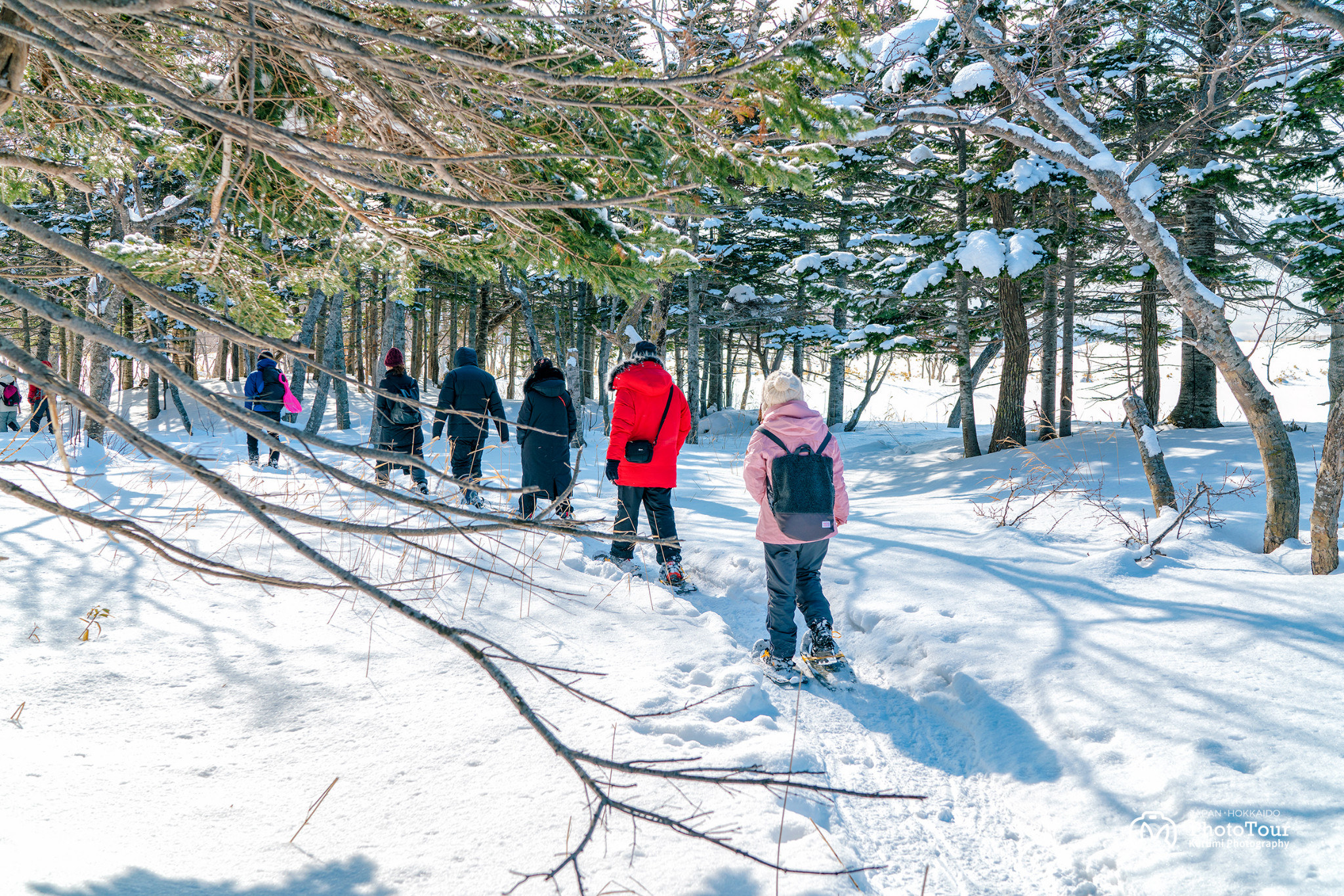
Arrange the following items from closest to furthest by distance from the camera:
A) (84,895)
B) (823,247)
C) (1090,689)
Answer: (84,895), (1090,689), (823,247)

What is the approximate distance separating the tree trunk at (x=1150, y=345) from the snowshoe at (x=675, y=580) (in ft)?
30.1

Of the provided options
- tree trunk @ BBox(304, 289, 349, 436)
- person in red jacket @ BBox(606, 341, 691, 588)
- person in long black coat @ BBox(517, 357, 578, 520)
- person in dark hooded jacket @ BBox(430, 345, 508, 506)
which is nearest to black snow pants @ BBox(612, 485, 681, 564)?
person in red jacket @ BBox(606, 341, 691, 588)

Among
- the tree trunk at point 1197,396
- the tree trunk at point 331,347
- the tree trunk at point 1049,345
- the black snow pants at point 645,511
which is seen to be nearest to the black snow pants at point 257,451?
the tree trunk at point 331,347

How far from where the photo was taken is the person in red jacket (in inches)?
200

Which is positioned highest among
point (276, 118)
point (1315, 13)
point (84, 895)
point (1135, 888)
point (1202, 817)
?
point (1315, 13)

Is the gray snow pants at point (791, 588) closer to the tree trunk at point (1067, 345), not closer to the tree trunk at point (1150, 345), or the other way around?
the tree trunk at point (1067, 345)

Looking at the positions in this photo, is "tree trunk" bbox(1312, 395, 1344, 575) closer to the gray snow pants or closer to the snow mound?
the gray snow pants

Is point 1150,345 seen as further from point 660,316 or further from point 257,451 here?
point 257,451

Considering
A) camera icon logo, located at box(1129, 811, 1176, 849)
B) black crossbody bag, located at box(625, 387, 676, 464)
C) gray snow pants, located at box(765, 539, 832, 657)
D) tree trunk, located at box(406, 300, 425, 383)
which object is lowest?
camera icon logo, located at box(1129, 811, 1176, 849)

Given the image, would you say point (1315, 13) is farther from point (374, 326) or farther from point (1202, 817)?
point (374, 326)

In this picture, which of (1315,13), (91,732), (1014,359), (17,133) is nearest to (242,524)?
(17,133)

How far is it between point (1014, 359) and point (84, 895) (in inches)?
460

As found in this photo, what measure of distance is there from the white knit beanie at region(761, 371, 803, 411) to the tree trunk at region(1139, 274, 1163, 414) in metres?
9.19

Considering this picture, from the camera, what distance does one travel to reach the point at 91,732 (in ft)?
7.68
